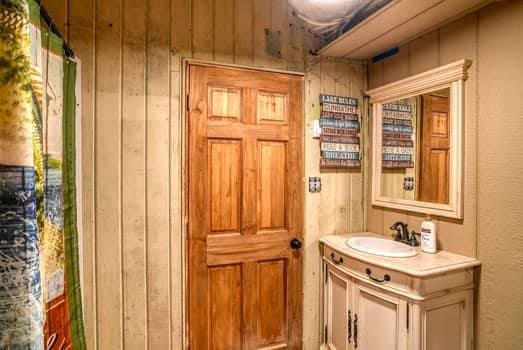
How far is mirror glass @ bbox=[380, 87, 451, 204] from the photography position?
1761 mm

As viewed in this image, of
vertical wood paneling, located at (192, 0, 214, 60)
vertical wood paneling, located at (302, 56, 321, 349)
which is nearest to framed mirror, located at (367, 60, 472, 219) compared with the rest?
vertical wood paneling, located at (302, 56, 321, 349)

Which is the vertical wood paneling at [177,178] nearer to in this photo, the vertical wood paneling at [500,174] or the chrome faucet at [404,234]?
the chrome faucet at [404,234]

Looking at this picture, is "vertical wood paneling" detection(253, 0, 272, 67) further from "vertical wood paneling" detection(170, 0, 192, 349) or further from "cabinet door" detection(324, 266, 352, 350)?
"cabinet door" detection(324, 266, 352, 350)

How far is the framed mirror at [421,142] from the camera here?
A: 5.49 ft

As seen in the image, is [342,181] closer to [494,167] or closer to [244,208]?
[244,208]

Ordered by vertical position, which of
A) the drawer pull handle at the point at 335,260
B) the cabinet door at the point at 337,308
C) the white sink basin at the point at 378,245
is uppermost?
the white sink basin at the point at 378,245

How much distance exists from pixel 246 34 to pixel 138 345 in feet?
6.90

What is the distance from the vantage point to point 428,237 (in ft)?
5.63

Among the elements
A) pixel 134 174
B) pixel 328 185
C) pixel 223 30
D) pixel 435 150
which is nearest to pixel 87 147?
pixel 134 174

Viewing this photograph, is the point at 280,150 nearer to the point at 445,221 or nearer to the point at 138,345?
the point at 445,221

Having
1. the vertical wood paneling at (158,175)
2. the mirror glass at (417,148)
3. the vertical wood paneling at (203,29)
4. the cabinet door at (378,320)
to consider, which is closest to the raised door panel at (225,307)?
the vertical wood paneling at (158,175)

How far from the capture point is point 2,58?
68 cm

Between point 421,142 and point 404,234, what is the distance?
2.04 feet

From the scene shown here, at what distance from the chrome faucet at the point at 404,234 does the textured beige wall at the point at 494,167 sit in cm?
18
